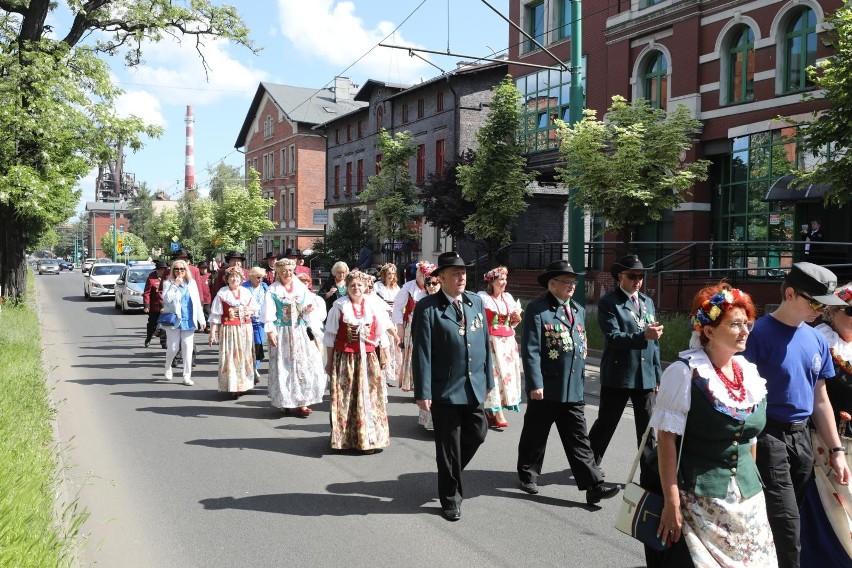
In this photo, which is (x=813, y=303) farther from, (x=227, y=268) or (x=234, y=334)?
(x=227, y=268)

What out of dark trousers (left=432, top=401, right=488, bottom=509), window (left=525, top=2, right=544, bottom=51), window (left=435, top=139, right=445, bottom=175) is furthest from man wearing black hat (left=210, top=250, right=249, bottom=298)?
window (left=435, top=139, right=445, bottom=175)

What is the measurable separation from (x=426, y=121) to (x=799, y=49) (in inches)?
871

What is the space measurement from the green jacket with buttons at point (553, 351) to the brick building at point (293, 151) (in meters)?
49.7

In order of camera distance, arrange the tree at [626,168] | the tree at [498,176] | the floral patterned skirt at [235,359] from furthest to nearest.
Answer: the tree at [498,176], the tree at [626,168], the floral patterned skirt at [235,359]

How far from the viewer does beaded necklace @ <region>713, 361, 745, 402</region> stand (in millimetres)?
3459

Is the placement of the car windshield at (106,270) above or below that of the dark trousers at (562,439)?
above

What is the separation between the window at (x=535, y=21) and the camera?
28800 mm

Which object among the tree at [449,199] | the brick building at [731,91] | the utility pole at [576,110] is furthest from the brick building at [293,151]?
the utility pole at [576,110]

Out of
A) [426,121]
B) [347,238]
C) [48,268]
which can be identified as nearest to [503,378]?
[426,121]

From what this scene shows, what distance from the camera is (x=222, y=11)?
62.7 feet

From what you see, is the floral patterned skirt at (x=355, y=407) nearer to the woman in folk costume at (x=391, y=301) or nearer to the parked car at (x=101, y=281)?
the woman in folk costume at (x=391, y=301)

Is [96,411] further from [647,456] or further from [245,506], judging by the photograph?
[647,456]

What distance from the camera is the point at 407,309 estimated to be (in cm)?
1059

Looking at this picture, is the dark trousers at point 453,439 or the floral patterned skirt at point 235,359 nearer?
the dark trousers at point 453,439
